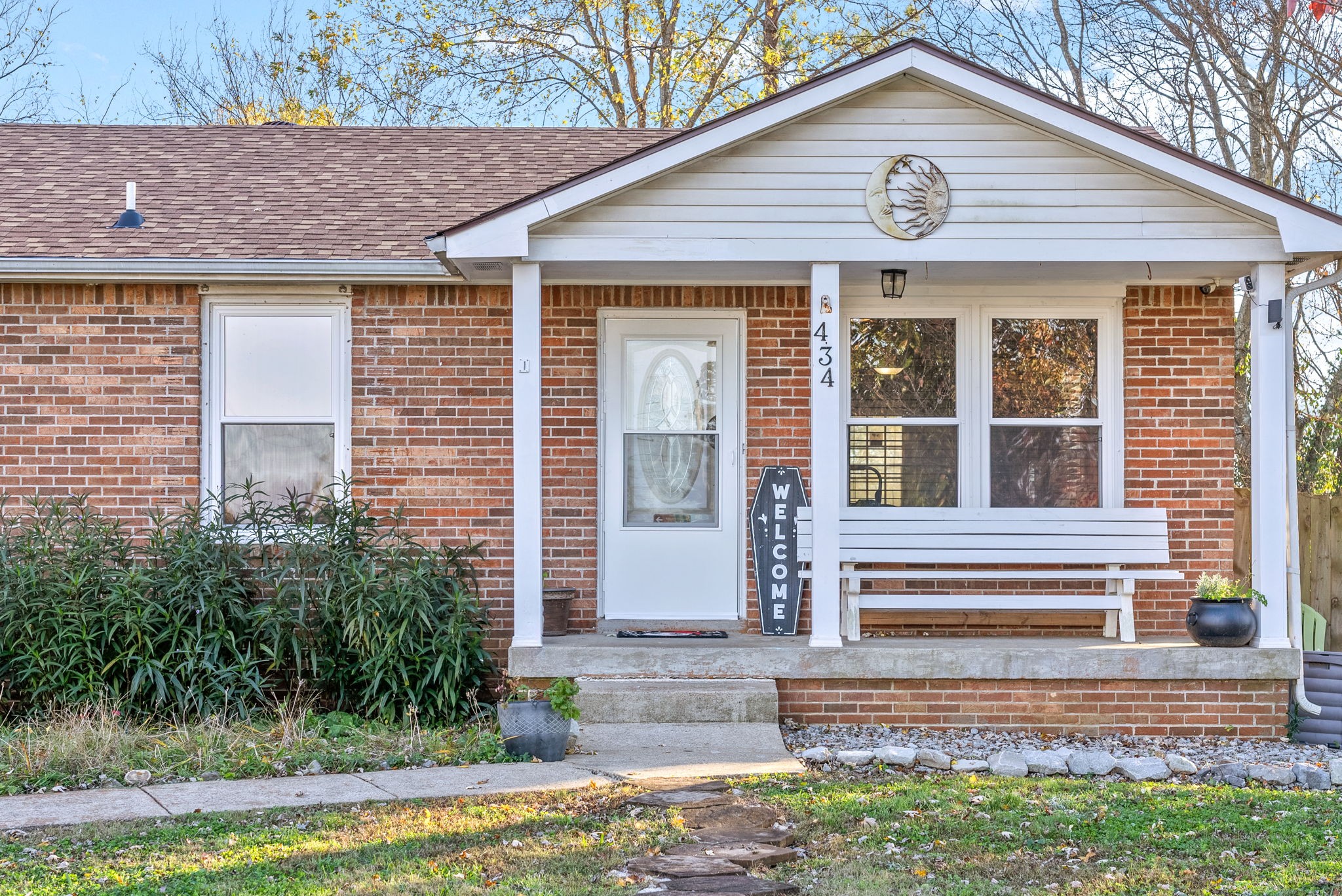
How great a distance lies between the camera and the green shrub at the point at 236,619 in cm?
735

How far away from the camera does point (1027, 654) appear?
732 centimetres

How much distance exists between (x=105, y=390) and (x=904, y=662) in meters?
5.52

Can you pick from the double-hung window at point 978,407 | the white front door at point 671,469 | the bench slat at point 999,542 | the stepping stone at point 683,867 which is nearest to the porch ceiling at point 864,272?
the double-hung window at point 978,407

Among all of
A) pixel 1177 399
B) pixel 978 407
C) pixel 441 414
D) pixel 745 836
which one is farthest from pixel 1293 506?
pixel 441 414

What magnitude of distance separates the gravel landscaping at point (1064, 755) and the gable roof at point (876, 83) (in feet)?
9.41

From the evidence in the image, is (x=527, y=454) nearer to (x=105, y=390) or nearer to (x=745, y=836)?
(x=745, y=836)

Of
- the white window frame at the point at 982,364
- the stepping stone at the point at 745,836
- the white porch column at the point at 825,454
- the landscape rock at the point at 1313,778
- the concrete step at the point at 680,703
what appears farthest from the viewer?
the white window frame at the point at 982,364

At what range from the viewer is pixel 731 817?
17.1 feet

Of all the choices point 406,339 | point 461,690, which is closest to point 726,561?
point 461,690

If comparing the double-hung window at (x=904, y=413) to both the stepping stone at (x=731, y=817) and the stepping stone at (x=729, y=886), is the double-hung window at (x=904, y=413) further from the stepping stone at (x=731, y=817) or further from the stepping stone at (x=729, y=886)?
the stepping stone at (x=729, y=886)

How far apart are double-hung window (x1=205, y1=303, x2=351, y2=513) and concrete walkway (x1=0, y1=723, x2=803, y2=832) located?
282 centimetres

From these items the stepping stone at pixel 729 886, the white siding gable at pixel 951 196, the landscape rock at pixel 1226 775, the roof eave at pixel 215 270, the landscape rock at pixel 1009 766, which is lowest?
the landscape rock at pixel 1226 775

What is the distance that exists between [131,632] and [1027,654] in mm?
5317

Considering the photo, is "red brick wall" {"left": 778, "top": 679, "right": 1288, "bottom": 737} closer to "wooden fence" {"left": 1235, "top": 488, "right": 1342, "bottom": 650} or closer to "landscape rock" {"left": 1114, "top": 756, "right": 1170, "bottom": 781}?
"landscape rock" {"left": 1114, "top": 756, "right": 1170, "bottom": 781}
